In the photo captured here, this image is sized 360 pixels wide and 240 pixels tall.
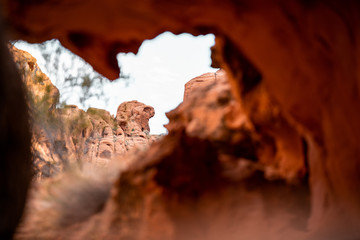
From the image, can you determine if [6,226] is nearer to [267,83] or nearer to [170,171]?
[170,171]

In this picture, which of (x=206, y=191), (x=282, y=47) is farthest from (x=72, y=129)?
(x=282, y=47)

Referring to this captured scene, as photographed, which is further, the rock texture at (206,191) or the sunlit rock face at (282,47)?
the rock texture at (206,191)

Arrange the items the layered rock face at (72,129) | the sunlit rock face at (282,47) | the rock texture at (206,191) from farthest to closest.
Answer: the layered rock face at (72,129), the rock texture at (206,191), the sunlit rock face at (282,47)

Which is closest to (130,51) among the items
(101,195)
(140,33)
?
(140,33)

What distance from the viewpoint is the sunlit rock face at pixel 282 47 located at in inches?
105

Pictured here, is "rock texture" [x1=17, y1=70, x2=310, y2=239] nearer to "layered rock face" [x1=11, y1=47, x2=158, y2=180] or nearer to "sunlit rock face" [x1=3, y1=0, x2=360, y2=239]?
"sunlit rock face" [x1=3, y1=0, x2=360, y2=239]

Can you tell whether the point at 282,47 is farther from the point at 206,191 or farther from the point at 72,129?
the point at 72,129

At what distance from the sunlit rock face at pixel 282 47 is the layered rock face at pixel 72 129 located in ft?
8.15

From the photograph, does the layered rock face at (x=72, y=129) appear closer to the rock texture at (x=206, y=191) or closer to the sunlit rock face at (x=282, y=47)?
the rock texture at (x=206, y=191)

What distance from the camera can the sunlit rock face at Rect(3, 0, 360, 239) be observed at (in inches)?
105

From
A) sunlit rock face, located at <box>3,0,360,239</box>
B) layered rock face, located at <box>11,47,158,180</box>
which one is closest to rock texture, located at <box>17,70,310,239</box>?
sunlit rock face, located at <box>3,0,360,239</box>

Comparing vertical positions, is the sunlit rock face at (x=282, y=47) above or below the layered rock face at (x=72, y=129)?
below

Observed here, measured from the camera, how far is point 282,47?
3.03 m

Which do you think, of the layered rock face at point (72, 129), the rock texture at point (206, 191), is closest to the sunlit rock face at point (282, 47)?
the rock texture at point (206, 191)
